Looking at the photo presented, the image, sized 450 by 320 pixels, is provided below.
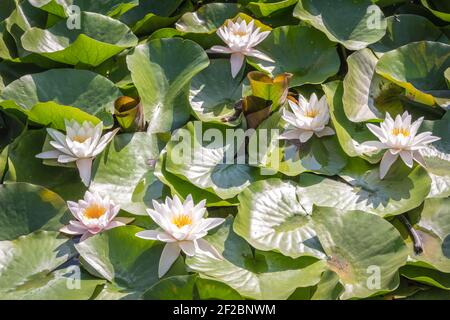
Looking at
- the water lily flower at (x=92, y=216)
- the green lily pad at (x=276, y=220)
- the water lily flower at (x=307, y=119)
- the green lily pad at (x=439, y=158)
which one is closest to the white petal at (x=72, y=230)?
the water lily flower at (x=92, y=216)

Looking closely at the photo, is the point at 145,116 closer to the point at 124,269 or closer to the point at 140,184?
the point at 140,184

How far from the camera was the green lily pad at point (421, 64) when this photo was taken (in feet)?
7.07

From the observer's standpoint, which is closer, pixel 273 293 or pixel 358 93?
pixel 273 293

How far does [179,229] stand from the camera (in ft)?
5.04

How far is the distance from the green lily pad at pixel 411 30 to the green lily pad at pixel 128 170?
42.4 inches

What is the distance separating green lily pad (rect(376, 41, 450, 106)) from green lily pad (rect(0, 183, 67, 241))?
1217 mm

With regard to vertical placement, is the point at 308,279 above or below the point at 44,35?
below

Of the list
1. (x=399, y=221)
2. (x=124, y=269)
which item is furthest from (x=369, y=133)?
(x=124, y=269)

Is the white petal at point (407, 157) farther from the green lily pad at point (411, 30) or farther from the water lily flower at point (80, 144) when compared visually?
the water lily flower at point (80, 144)

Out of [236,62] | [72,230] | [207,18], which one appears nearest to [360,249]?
[72,230]

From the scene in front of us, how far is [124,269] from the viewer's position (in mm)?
1562

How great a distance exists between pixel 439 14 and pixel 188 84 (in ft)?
3.57

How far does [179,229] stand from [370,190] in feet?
1.96

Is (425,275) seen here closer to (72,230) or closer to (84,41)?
(72,230)
